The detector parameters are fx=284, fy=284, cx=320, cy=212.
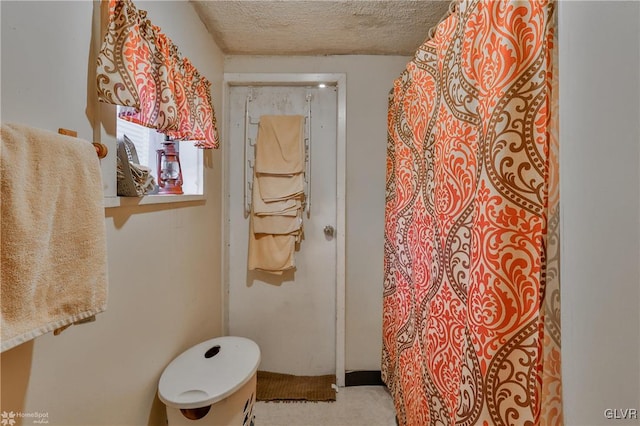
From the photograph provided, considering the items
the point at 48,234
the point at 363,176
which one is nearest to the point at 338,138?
the point at 363,176

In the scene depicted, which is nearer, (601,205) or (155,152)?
(601,205)

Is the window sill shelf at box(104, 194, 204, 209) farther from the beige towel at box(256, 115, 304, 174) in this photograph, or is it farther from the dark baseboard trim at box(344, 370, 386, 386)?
the dark baseboard trim at box(344, 370, 386, 386)

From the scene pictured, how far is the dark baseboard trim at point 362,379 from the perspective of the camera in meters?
1.81

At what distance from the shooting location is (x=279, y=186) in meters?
1.79

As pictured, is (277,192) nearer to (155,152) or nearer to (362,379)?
(155,152)

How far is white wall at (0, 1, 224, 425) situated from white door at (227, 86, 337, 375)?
0.37 m

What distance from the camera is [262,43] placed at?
66.5 inches

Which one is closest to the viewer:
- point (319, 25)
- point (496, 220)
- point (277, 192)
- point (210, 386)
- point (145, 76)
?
point (496, 220)

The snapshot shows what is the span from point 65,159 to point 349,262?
4.99ft

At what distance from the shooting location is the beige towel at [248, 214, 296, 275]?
5.91ft

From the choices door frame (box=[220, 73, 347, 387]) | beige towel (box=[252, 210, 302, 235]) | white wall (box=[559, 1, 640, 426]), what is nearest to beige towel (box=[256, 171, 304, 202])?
beige towel (box=[252, 210, 302, 235])

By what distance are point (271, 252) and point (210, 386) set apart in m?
0.84

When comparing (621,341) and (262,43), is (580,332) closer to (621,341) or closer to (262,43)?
(621,341)

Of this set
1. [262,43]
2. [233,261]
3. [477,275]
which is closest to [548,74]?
[477,275]
